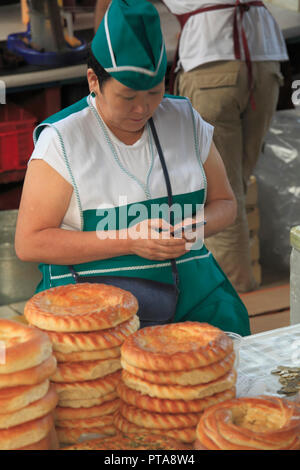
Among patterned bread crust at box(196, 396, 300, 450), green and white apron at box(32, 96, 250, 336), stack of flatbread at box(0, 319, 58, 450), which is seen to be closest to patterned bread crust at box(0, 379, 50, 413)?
stack of flatbread at box(0, 319, 58, 450)

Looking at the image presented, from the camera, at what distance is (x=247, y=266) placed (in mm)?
4086

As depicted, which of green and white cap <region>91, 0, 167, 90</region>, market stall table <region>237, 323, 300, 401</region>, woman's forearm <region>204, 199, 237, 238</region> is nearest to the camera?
market stall table <region>237, 323, 300, 401</region>

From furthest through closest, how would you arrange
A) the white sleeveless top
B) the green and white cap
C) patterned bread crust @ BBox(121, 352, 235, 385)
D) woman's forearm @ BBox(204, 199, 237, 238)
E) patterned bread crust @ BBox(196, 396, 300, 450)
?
1. woman's forearm @ BBox(204, 199, 237, 238)
2. the white sleeveless top
3. the green and white cap
4. patterned bread crust @ BBox(121, 352, 235, 385)
5. patterned bread crust @ BBox(196, 396, 300, 450)

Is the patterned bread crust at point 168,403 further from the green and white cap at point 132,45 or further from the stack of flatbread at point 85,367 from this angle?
the green and white cap at point 132,45

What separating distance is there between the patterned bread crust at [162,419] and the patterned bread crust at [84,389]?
0.07 m

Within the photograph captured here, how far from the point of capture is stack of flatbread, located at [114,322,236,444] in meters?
1.25

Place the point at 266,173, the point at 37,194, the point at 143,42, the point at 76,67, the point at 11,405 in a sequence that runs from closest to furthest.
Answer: the point at 11,405
the point at 143,42
the point at 37,194
the point at 76,67
the point at 266,173

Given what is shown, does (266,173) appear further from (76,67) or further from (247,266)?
(76,67)

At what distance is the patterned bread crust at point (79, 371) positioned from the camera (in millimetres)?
1307

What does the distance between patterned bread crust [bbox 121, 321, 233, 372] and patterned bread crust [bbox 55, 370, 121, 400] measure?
79mm

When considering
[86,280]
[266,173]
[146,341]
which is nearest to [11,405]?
[146,341]

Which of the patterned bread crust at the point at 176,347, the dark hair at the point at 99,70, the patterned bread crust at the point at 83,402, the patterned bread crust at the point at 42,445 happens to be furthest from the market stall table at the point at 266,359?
the dark hair at the point at 99,70

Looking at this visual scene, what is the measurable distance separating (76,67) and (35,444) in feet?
9.55

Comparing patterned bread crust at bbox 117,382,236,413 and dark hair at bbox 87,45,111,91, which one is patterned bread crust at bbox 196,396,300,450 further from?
dark hair at bbox 87,45,111,91
